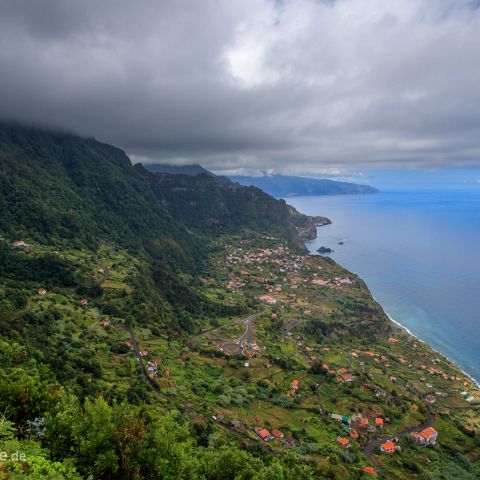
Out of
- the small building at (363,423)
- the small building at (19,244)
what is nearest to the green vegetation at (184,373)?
the small building at (19,244)

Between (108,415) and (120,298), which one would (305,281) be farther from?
(108,415)

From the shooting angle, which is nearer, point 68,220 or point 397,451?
point 397,451

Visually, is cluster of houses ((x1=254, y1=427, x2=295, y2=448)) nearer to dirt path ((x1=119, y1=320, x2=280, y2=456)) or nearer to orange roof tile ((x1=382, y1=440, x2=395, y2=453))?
dirt path ((x1=119, y1=320, x2=280, y2=456))

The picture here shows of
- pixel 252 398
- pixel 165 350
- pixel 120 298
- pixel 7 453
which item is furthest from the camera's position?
pixel 120 298

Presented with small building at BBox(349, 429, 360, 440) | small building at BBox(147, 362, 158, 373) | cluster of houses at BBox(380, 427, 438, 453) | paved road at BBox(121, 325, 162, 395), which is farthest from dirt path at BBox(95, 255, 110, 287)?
cluster of houses at BBox(380, 427, 438, 453)

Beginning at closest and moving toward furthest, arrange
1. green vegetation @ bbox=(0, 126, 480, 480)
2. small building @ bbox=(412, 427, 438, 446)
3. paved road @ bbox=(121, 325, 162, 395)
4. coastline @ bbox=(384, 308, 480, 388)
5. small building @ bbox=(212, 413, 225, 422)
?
green vegetation @ bbox=(0, 126, 480, 480) < small building @ bbox=(212, 413, 225, 422) < paved road @ bbox=(121, 325, 162, 395) < small building @ bbox=(412, 427, 438, 446) < coastline @ bbox=(384, 308, 480, 388)

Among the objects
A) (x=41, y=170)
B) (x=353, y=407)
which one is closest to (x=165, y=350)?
(x=353, y=407)

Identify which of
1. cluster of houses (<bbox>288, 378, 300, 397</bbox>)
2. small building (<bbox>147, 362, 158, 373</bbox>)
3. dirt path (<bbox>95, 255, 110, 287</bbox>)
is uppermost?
dirt path (<bbox>95, 255, 110, 287</bbox>)
